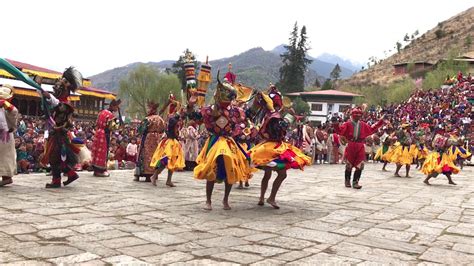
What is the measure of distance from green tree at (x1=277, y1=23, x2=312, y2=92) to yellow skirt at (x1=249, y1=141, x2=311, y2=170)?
67.7 metres

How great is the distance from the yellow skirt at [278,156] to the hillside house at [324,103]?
6414 centimetres

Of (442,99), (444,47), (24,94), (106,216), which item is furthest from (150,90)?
(444,47)

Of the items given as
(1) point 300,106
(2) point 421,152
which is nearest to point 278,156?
(2) point 421,152

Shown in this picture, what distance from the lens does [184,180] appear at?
1080 centimetres

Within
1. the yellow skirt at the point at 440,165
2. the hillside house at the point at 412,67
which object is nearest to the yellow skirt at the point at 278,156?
the yellow skirt at the point at 440,165

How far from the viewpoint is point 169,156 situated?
929 centimetres

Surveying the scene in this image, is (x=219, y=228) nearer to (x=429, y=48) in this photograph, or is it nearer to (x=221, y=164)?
(x=221, y=164)

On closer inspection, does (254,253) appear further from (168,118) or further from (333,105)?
(333,105)

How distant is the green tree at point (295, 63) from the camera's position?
7350 cm

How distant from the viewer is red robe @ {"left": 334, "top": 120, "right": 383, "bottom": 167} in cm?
1067

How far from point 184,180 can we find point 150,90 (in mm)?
49333

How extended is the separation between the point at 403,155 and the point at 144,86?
160 feet

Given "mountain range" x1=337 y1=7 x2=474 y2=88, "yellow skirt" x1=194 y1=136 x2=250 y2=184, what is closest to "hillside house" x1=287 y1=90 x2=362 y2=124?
"mountain range" x1=337 y1=7 x2=474 y2=88

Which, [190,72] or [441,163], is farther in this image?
[441,163]
